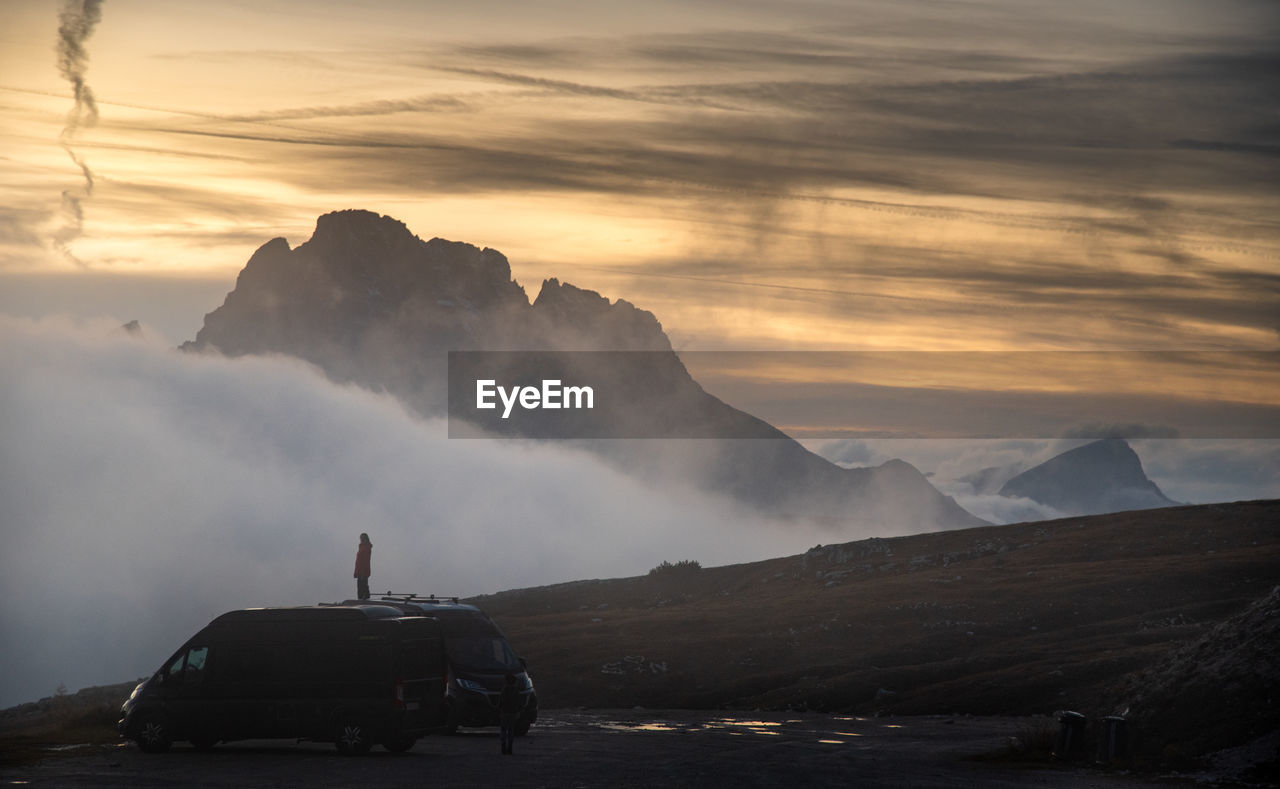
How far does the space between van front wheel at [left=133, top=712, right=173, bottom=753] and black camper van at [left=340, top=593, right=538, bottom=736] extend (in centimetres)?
500

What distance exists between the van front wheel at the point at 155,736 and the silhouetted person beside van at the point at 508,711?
6.60m

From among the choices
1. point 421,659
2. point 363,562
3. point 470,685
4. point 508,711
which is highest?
point 363,562

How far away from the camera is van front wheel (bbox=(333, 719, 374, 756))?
27.6 metres

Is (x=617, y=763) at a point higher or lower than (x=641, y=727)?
higher

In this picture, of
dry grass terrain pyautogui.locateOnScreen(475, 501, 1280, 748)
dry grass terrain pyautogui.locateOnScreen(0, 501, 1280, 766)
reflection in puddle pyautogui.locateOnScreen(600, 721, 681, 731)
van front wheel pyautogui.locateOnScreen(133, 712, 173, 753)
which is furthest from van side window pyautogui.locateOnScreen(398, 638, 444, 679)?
dry grass terrain pyautogui.locateOnScreen(475, 501, 1280, 748)

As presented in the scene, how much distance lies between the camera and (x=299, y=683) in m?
27.6

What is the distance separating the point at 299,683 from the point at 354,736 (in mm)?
1489

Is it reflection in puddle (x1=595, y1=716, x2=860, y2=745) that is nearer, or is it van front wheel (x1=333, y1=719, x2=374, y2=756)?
van front wheel (x1=333, y1=719, x2=374, y2=756)

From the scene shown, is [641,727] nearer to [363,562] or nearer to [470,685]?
[470,685]

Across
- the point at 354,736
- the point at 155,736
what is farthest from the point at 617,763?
the point at 155,736

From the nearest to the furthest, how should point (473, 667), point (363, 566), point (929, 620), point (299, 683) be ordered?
point (299, 683) → point (473, 667) → point (363, 566) → point (929, 620)

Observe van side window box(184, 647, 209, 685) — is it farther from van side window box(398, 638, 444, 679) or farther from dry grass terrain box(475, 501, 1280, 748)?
dry grass terrain box(475, 501, 1280, 748)

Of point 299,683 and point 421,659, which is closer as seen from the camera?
point 299,683

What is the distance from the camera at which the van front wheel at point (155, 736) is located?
2802 cm
